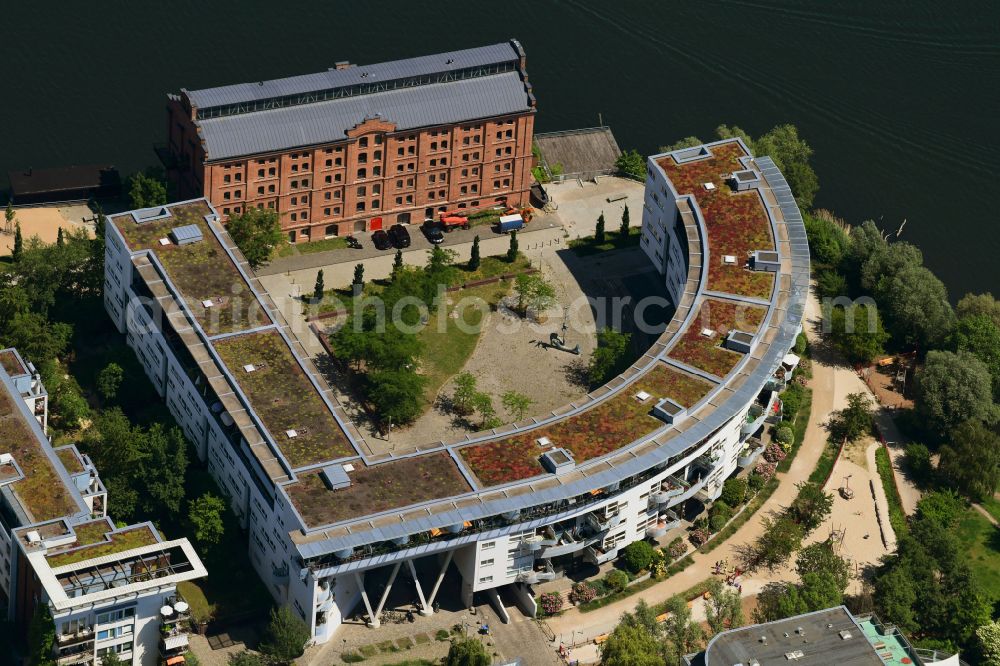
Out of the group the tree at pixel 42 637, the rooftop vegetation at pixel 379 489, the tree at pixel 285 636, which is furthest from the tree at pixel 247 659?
the tree at pixel 42 637

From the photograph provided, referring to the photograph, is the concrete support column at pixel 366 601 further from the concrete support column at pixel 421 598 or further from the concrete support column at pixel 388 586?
the concrete support column at pixel 421 598

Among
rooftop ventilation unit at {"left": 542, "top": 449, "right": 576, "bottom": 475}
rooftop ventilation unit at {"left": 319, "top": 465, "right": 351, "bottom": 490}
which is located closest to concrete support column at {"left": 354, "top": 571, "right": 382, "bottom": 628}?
rooftop ventilation unit at {"left": 319, "top": 465, "right": 351, "bottom": 490}

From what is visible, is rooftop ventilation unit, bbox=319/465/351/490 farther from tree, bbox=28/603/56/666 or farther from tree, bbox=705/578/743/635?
tree, bbox=705/578/743/635

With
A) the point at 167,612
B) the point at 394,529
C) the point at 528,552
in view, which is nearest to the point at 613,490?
the point at 528,552

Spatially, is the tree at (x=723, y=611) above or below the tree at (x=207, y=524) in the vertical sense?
below

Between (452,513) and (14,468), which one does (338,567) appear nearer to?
(452,513)

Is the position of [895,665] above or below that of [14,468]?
below
